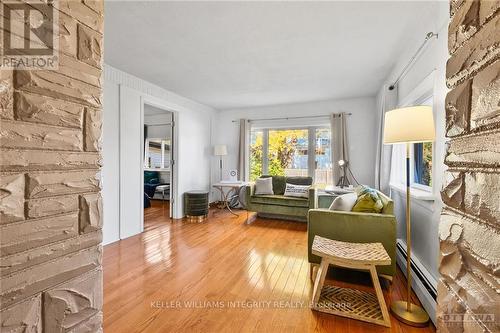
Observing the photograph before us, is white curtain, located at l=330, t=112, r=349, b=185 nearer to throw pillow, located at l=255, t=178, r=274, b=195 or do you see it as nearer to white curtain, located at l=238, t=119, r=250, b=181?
throw pillow, located at l=255, t=178, r=274, b=195

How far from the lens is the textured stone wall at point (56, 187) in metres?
0.39

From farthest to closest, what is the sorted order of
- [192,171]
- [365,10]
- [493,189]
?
[192,171]
[365,10]
[493,189]

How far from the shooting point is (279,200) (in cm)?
430

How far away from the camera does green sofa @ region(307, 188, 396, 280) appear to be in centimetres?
210

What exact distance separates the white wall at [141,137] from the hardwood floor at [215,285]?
A: 638 millimetres

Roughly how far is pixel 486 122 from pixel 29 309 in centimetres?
77

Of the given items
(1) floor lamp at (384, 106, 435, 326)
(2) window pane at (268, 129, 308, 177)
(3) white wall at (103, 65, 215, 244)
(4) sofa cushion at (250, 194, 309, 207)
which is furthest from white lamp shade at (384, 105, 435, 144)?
(2) window pane at (268, 129, 308, 177)

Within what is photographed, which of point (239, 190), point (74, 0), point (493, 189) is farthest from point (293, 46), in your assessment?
point (239, 190)

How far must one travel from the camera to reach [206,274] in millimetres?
2369

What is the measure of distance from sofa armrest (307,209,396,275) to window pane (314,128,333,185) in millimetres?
2809

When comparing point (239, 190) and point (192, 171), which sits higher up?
point (192, 171)

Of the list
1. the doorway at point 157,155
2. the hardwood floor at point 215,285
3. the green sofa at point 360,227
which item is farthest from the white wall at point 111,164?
the doorway at point 157,155

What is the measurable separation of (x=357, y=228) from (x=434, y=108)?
1.20 meters

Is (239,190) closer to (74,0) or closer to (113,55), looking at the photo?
(113,55)
